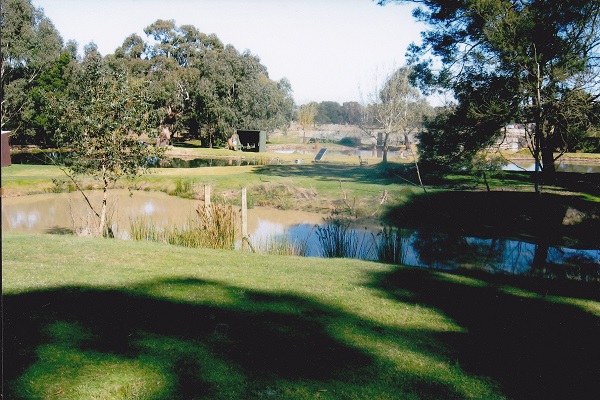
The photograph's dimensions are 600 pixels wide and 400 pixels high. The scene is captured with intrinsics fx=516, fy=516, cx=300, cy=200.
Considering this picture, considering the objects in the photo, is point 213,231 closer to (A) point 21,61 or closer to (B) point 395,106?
(B) point 395,106

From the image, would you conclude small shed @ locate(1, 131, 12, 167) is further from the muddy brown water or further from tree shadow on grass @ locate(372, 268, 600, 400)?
the muddy brown water

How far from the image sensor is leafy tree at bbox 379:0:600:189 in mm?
16625

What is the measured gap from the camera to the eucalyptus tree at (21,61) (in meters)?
40.8

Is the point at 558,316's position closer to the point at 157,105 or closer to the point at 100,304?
the point at 100,304

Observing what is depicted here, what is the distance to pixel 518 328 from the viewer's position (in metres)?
5.89

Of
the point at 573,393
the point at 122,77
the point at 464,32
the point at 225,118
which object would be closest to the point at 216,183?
the point at 122,77

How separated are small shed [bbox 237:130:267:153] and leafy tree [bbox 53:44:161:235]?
3514cm

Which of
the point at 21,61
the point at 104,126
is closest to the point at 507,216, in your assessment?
the point at 104,126

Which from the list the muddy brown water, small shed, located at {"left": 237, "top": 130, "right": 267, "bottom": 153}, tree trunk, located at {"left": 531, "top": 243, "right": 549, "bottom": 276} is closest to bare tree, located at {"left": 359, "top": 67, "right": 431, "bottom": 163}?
small shed, located at {"left": 237, "top": 130, "right": 267, "bottom": 153}

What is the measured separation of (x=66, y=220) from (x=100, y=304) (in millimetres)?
13890

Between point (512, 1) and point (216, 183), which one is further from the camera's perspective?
point (216, 183)

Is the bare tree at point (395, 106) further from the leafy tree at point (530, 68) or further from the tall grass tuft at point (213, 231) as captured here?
the tall grass tuft at point (213, 231)

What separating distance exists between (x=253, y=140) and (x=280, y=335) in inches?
1894

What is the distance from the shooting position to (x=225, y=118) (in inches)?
1922
